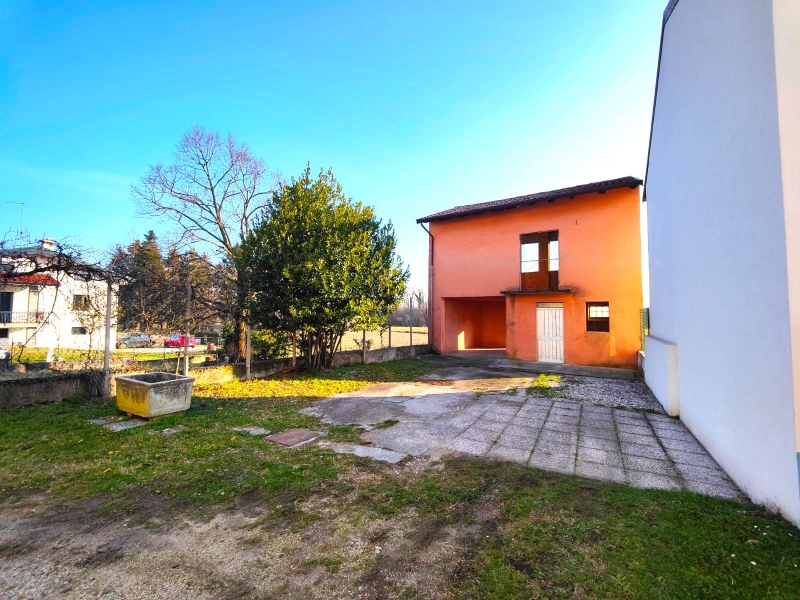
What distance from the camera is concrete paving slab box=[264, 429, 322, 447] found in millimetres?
4578

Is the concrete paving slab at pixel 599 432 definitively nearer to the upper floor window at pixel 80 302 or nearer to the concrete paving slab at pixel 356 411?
the concrete paving slab at pixel 356 411

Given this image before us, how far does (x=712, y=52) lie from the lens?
4055 mm

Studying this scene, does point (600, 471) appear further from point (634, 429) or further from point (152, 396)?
point (152, 396)

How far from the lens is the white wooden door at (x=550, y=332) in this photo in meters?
12.1

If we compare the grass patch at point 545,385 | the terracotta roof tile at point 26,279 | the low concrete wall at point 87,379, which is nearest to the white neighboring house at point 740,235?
the grass patch at point 545,385

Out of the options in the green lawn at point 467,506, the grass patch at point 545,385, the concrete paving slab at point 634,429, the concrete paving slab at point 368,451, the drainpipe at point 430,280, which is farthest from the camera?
the drainpipe at point 430,280

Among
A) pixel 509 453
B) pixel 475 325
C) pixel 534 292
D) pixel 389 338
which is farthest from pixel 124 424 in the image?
pixel 475 325

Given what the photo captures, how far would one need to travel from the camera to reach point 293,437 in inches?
188

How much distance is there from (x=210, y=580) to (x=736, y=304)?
5.01 metres

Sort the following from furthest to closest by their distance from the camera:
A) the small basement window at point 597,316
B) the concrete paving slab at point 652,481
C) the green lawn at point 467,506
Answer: the small basement window at point 597,316, the concrete paving slab at point 652,481, the green lawn at point 467,506

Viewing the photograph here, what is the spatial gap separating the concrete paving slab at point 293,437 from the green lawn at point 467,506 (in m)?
0.19

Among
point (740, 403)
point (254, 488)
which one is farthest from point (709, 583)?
point (254, 488)

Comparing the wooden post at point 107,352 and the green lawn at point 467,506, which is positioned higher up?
the wooden post at point 107,352

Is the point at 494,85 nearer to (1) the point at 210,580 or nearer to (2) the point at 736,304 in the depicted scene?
(2) the point at 736,304
